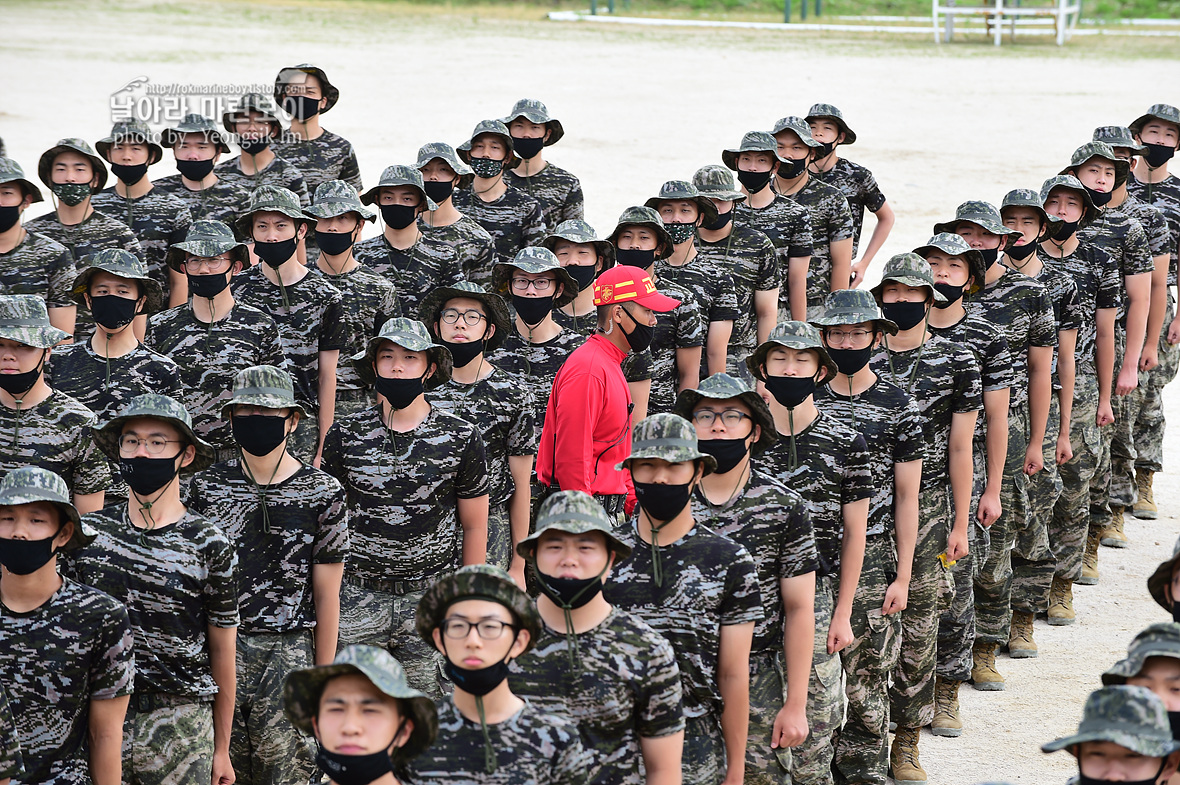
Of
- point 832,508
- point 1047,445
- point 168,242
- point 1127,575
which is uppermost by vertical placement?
point 168,242

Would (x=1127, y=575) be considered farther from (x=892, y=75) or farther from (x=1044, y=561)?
(x=892, y=75)

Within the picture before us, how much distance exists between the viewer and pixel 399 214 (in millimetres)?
8969

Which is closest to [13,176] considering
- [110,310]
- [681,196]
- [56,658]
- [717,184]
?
[110,310]

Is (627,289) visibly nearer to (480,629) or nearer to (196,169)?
(480,629)

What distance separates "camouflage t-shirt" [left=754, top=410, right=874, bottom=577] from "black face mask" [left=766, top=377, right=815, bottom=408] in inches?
5.5

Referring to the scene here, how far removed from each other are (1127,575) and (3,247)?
7726mm

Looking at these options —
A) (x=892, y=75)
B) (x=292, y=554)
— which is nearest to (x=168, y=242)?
(x=292, y=554)

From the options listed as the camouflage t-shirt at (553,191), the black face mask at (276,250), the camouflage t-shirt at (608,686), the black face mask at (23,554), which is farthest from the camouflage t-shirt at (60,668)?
the camouflage t-shirt at (553,191)

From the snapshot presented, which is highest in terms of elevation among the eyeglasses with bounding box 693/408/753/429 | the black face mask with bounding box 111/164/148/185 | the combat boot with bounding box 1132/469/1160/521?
the black face mask with bounding box 111/164/148/185

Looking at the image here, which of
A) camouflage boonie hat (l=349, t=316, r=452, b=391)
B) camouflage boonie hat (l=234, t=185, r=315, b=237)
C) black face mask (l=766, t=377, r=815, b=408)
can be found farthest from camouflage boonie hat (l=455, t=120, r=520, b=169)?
black face mask (l=766, t=377, r=815, b=408)

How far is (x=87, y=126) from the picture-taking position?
75.0 feet

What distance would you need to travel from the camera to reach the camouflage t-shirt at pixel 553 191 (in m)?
10.5

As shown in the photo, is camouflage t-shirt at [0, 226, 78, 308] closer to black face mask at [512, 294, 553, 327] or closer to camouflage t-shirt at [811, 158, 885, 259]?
black face mask at [512, 294, 553, 327]

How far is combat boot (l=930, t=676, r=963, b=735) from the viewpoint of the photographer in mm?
7734
